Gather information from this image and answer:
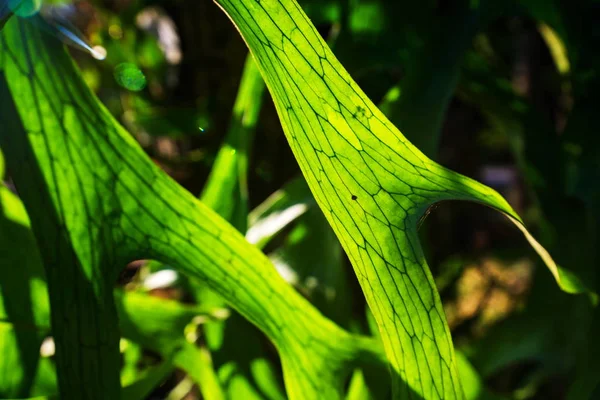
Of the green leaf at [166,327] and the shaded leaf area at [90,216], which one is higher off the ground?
the shaded leaf area at [90,216]

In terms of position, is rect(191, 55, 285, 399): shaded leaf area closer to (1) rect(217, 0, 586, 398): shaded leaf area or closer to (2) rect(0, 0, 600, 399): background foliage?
(2) rect(0, 0, 600, 399): background foliage

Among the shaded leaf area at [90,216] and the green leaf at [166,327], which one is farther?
the green leaf at [166,327]

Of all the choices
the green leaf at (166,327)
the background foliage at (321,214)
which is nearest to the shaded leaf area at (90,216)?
the background foliage at (321,214)

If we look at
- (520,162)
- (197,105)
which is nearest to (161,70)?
(197,105)

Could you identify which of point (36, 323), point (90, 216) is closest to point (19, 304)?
point (36, 323)

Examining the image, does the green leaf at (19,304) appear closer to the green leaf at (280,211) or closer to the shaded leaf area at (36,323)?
the shaded leaf area at (36,323)

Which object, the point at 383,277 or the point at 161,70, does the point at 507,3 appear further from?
the point at 161,70
